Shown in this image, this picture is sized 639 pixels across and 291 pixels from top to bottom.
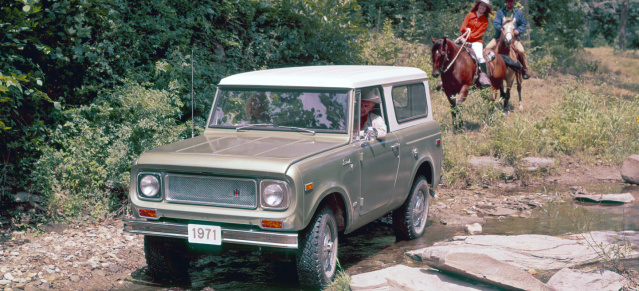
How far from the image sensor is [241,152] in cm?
573

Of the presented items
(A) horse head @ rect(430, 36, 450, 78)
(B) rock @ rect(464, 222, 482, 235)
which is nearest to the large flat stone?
(B) rock @ rect(464, 222, 482, 235)

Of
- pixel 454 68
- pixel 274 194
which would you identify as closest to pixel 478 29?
pixel 454 68

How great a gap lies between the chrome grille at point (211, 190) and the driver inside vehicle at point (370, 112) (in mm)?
1789

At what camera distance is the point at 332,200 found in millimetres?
6074

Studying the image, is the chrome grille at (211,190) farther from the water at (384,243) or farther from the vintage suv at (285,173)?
the water at (384,243)

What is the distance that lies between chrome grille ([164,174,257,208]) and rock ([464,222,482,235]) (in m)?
3.64

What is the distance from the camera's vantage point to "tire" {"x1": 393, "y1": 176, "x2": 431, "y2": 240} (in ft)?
25.0

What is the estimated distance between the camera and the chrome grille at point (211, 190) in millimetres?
5477

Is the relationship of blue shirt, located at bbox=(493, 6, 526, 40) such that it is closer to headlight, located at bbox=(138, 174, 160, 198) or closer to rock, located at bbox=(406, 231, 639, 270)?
rock, located at bbox=(406, 231, 639, 270)

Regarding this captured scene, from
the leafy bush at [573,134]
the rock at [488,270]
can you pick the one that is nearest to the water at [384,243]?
the rock at [488,270]

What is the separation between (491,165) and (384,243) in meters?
4.35

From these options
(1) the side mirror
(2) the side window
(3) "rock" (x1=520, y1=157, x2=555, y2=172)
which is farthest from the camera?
(3) "rock" (x1=520, y1=157, x2=555, y2=172)

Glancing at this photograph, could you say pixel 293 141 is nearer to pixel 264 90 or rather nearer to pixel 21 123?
pixel 264 90

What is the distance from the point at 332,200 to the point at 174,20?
18.8ft
